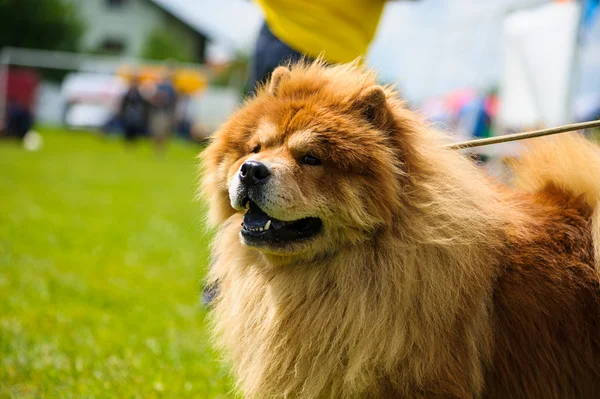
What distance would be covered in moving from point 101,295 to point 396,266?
10.5 feet

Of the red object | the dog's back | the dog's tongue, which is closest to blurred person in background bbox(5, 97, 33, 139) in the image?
the red object

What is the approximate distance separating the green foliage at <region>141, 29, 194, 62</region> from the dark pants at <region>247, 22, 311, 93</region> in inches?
1531

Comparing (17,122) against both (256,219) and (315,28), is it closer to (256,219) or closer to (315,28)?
(315,28)

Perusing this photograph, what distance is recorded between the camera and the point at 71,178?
1193 cm

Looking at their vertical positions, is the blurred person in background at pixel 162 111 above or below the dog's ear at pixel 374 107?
below

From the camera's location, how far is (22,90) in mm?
21391

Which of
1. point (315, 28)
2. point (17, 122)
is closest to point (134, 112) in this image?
point (17, 122)

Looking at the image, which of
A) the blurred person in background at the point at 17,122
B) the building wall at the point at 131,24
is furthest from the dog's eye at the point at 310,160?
the building wall at the point at 131,24

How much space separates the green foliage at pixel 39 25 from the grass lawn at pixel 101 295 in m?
27.9

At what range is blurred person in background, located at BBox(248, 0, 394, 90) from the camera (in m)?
3.51

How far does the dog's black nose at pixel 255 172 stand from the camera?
2.30 meters

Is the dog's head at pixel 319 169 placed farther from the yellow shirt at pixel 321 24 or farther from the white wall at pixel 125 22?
the white wall at pixel 125 22

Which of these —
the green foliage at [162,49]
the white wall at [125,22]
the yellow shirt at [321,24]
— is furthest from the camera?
the white wall at [125,22]

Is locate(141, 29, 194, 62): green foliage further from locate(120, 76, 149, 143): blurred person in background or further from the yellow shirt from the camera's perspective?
the yellow shirt
